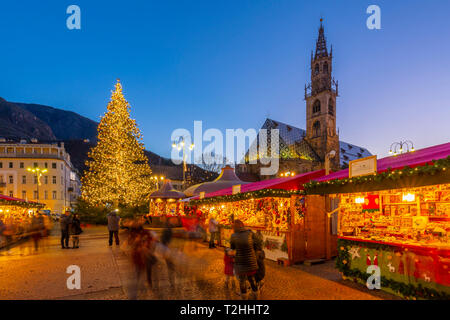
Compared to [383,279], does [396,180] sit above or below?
above

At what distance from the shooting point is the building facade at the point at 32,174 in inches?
2298

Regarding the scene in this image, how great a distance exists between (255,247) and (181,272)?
3820 mm

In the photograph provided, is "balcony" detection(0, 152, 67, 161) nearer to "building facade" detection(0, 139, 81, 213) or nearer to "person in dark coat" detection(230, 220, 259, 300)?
"building facade" detection(0, 139, 81, 213)

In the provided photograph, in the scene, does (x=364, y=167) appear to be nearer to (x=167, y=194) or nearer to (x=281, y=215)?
(x=281, y=215)

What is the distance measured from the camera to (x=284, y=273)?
855 cm

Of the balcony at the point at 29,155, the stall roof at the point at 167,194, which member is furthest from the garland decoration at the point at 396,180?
the balcony at the point at 29,155

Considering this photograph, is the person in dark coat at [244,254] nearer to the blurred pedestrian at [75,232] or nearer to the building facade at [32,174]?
the blurred pedestrian at [75,232]

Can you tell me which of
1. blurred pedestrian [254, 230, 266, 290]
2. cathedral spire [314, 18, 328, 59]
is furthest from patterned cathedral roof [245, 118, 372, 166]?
blurred pedestrian [254, 230, 266, 290]

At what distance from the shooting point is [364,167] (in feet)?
24.1

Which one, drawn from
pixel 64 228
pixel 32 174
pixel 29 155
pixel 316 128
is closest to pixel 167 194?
pixel 64 228

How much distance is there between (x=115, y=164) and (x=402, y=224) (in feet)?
82.9

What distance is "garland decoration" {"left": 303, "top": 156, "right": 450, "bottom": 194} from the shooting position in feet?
17.9
